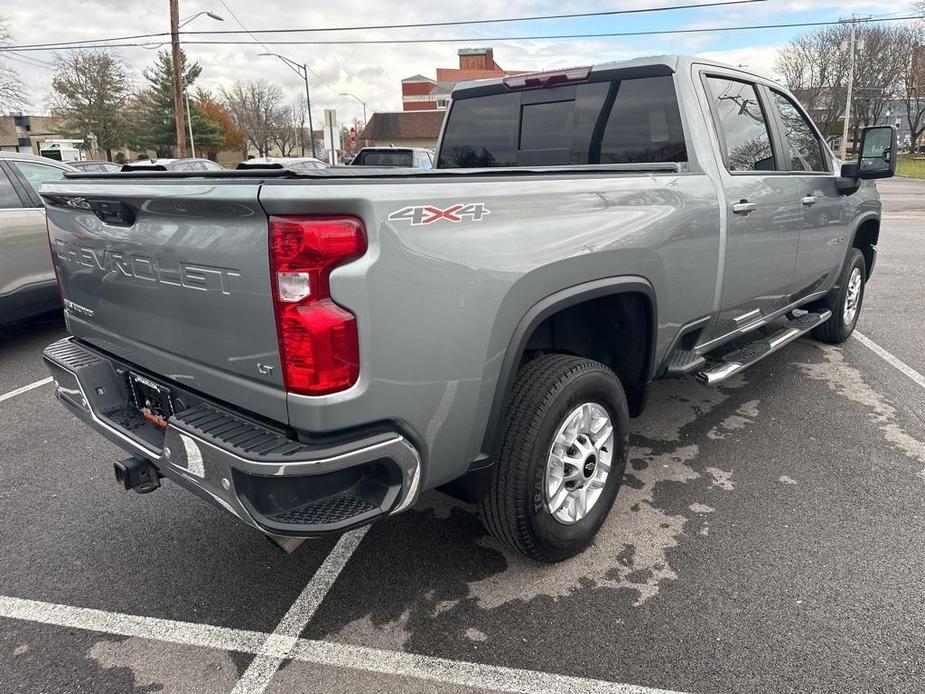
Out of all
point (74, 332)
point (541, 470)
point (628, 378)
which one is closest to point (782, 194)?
point (628, 378)

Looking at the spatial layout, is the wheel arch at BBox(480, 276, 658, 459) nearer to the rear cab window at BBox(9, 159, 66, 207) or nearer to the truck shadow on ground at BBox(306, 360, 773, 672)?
the truck shadow on ground at BBox(306, 360, 773, 672)

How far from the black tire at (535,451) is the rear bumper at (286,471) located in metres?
0.48

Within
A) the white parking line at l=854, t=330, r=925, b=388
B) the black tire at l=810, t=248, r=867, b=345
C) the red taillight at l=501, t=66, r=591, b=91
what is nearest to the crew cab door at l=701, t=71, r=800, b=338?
the red taillight at l=501, t=66, r=591, b=91

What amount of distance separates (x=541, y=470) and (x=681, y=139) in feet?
6.27

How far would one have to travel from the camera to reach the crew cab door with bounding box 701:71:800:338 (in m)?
3.51

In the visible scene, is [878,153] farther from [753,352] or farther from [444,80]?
[444,80]

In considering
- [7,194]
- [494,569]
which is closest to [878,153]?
[494,569]

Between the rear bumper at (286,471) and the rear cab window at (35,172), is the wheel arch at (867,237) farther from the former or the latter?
the rear cab window at (35,172)

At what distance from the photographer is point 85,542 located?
308 cm

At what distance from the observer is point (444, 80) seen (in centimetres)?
7969

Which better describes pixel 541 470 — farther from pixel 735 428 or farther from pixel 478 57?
pixel 478 57

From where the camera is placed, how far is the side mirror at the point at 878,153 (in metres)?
4.48

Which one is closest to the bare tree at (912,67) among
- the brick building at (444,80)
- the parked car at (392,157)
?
the brick building at (444,80)

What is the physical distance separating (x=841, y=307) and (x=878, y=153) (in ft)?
4.70
